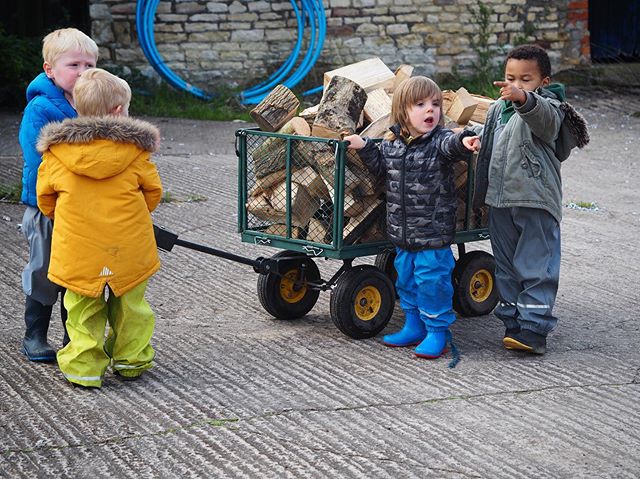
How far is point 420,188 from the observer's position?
185 inches

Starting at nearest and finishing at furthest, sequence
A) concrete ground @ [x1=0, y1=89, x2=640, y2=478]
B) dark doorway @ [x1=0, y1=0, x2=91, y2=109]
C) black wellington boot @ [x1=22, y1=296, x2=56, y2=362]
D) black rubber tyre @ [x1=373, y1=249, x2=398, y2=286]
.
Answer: concrete ground @ [x1=0, y1=89, x2=640, y2=478] → black wellington boot @ [x1=22, y1=296, x2=56, y2=362] → black rubber tyre @ [x1=373, y1=249, x2=398, y2=286] → dark doorway @ [x1=0, y1=0, x2=91, y2=109]

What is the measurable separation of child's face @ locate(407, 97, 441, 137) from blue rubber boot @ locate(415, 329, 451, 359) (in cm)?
94

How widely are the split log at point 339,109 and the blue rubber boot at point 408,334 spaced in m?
0.95

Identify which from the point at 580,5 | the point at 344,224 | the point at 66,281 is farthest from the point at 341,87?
the point at 580,5

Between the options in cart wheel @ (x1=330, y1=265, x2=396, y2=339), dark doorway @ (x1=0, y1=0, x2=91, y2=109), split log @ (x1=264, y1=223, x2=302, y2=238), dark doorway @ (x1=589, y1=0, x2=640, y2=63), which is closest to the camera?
cart wheel @ (x1=330, y1=265, x2=396, y2=339)

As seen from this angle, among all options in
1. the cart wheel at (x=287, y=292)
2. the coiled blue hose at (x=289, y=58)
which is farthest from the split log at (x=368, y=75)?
the coiled blue hose at (x=289, y=58)

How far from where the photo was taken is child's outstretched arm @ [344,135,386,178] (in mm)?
4711

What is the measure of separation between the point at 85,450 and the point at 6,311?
1.88 m

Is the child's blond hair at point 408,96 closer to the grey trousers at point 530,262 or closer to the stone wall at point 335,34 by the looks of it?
the grey trousers at point 530,262

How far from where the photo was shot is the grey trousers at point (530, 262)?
4805 millimetres

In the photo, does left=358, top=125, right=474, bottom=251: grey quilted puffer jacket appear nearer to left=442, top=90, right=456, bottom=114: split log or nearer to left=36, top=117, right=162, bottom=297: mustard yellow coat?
left=442, top=90, right=456, bottom=114: split log

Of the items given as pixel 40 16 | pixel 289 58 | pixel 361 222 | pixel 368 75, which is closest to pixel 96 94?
pixel 361 222

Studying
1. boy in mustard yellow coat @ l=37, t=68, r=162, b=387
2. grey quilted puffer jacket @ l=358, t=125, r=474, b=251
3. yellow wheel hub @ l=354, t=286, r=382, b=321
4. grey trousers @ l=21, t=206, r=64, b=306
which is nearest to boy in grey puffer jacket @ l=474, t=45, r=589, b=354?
grey quilted puffer jacket @ l=358, t=125, r=474, b=251

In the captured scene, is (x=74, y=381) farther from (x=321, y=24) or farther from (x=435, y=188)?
(x=321, y=24)
